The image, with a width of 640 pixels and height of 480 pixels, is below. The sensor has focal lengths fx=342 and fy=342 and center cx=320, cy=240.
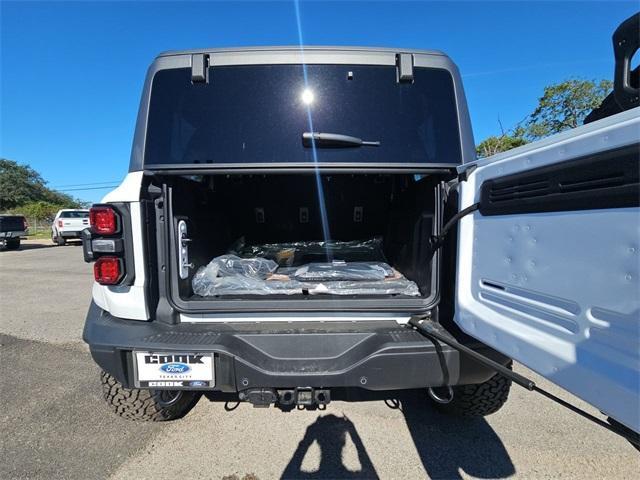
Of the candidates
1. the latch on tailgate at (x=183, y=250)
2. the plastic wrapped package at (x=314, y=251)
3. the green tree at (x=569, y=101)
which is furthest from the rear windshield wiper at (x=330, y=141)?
the green tree at (x=569, y=101)

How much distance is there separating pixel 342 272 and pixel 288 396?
0.94 m

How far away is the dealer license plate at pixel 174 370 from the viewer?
5.07 feet

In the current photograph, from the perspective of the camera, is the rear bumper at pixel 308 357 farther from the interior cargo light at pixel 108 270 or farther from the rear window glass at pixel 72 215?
the rear window glass at pixel 72 215

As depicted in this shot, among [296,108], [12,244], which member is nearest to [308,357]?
[296,108]

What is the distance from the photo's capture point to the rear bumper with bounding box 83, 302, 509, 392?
1540 millimetres

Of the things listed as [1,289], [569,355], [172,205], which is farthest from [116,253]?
[1,289]

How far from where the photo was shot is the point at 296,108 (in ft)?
6.10

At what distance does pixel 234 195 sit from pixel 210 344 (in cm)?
180

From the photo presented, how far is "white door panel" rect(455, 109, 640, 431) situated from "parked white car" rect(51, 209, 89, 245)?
67.8 ft

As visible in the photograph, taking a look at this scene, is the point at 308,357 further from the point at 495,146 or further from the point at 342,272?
the point at 495,146

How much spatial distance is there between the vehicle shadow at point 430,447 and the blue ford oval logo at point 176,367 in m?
0.83

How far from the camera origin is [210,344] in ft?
5.15

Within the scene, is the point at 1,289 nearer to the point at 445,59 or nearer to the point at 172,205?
the point at 172,205

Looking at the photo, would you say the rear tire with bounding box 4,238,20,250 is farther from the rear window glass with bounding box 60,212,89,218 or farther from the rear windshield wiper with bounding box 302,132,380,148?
the rear windshield wiper with bounding box 302,132,380,148
